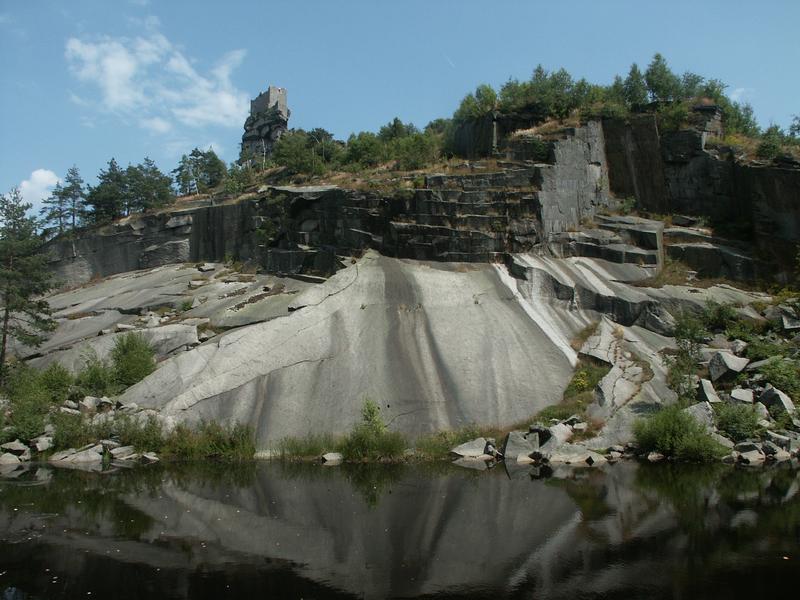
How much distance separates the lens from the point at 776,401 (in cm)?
2509

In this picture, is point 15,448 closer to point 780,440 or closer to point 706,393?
point 706,393

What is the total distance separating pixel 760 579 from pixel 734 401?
15.6 m

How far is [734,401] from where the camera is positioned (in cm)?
2541

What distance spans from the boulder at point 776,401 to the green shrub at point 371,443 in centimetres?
1493

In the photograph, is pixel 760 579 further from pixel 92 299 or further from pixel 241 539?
pixel 92 299

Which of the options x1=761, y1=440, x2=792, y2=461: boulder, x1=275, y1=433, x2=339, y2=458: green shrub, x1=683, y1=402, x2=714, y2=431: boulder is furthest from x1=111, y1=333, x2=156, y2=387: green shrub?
x1=761, y1=440, x2=792, y2=461: boulder

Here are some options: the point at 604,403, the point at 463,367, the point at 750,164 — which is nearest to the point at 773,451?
the point at 604,403

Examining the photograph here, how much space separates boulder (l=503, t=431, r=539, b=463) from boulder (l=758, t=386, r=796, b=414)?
9.74m

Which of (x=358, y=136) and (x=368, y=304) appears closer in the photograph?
(x=368, y=304)

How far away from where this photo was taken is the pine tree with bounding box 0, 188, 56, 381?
105 ft

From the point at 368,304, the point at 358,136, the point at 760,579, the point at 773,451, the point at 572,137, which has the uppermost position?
the point at 358,136

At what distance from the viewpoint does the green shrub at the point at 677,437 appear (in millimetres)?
22812

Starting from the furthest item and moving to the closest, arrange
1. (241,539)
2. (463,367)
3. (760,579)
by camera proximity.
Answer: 1. (463,367)
2. (241,539)
3. (760,579)

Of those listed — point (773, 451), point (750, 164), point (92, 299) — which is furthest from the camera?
point (92, 299)
